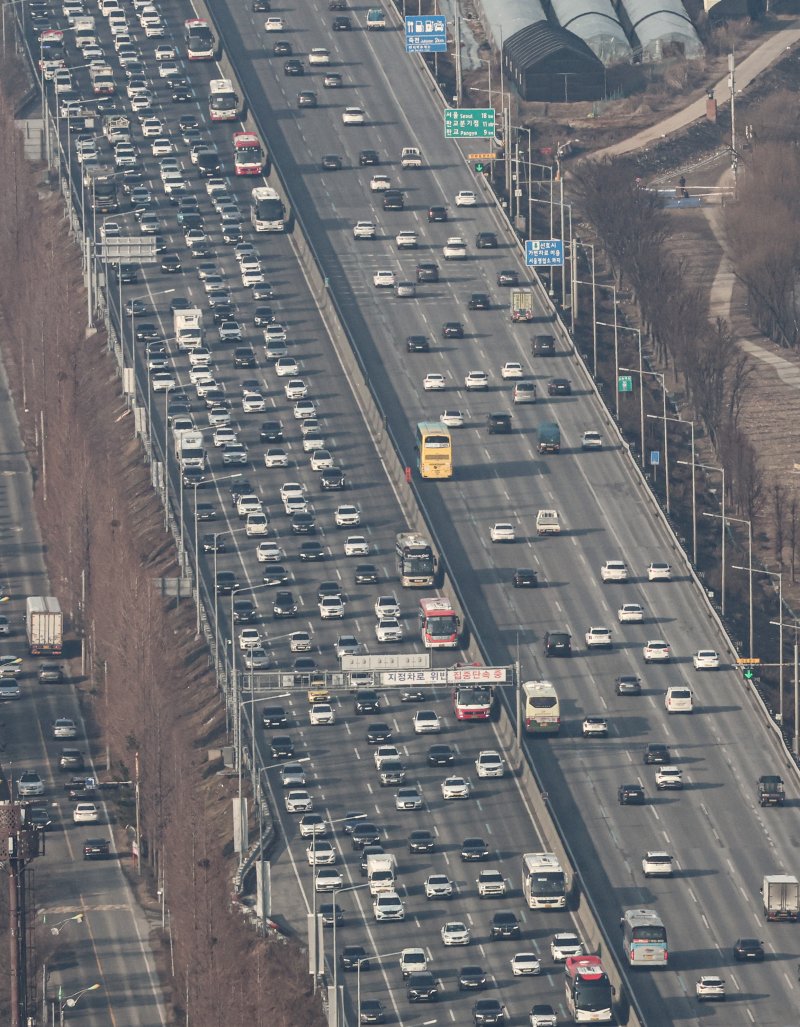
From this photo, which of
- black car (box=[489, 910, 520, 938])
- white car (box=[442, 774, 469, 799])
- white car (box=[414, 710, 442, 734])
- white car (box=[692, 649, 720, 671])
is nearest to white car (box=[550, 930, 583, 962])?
black car (box=[489, 910, 520, 938])

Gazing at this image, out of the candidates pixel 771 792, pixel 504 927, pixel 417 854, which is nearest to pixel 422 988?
pixel 504 927

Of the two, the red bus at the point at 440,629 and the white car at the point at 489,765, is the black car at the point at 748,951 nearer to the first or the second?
the white car at the point at 489,765

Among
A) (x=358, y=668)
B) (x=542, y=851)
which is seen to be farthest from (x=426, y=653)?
(x=542, y=851)

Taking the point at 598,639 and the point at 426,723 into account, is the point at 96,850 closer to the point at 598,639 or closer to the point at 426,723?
the point at 426,723

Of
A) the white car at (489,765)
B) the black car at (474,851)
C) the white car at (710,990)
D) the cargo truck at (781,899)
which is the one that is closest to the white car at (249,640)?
the white car at (489,765)

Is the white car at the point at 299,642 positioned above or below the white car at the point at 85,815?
above

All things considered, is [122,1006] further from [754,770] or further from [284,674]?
[754,770]
